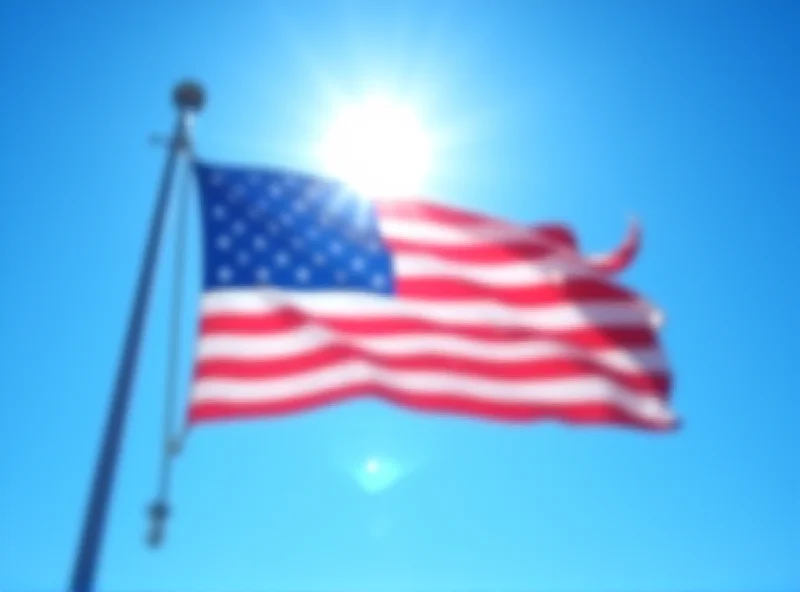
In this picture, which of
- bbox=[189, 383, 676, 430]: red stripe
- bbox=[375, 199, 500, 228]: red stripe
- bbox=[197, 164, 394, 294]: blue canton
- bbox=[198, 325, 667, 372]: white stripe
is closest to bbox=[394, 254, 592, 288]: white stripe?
bbox=[197, 164, 394, 294]: blue canton

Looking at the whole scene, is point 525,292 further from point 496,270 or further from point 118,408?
point 118,408

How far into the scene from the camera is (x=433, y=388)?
11781 millimetres

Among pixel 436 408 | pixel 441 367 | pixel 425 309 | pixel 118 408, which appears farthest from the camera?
pixel 425 309

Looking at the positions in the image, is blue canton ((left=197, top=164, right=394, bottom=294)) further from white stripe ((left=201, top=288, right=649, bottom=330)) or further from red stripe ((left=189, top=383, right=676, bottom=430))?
red stripe ((left=189, top=383, right=676, bottom=430))

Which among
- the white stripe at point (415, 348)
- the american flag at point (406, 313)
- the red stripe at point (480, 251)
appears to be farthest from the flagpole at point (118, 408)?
the red stripe at point (480, 251)

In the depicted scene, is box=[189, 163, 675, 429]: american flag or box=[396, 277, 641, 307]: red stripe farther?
box=[396, 277, 641, 307]: red stripe

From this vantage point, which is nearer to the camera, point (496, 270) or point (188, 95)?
point (188, 95)

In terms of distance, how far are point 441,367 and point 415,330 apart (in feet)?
2.01

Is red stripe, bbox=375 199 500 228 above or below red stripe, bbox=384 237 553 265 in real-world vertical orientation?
above

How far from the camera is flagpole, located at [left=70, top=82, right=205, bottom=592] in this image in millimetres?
9172

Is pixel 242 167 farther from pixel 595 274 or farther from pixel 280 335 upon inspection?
pixel 595 274

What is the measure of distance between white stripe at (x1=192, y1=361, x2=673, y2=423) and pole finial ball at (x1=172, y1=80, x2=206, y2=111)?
11.9ft

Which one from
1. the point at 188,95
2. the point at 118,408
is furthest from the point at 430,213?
the point at 118,408

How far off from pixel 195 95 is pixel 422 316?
154 inches
